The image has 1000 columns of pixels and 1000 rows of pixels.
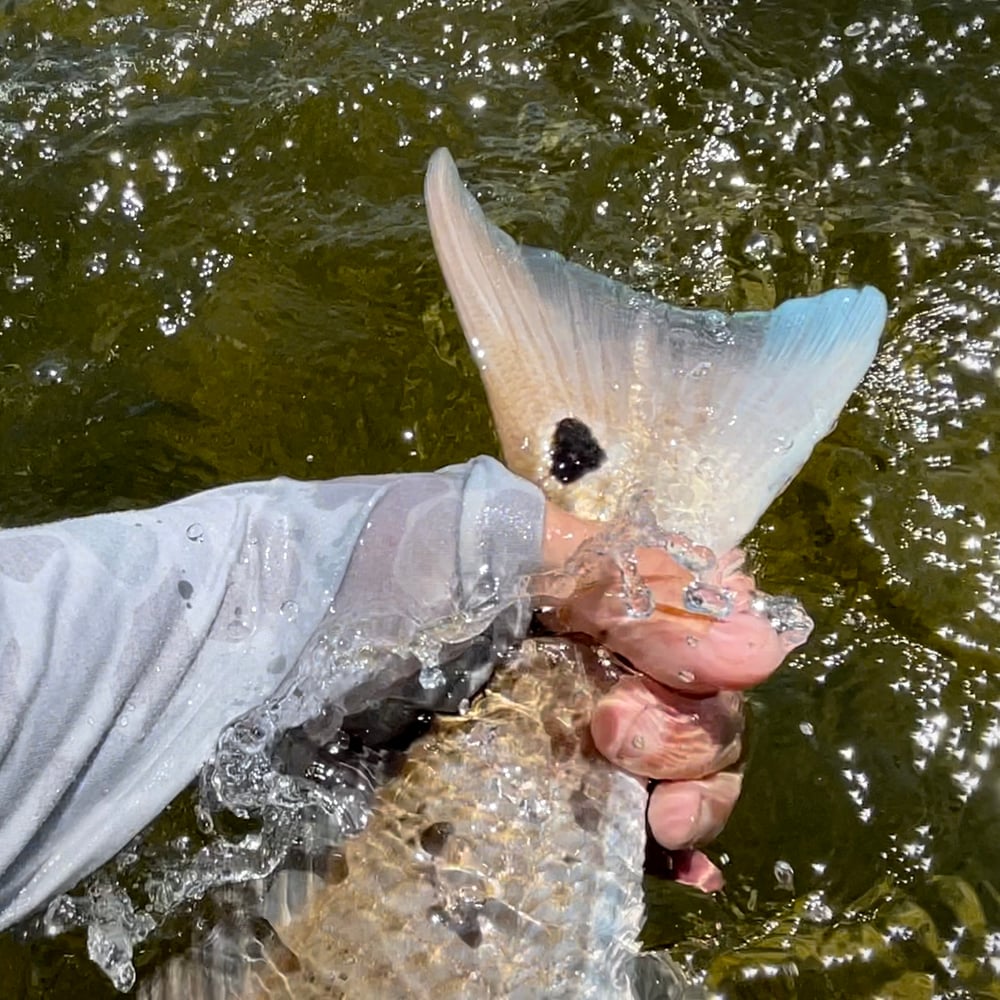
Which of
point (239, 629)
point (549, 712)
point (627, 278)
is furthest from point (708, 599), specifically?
point (627, 278)

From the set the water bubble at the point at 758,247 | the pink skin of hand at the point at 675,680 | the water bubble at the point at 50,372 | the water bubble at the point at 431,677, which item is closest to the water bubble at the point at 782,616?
the pink skin of hand at the point at 675,680

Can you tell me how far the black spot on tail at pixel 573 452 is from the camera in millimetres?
1812

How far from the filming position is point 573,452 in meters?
1.82

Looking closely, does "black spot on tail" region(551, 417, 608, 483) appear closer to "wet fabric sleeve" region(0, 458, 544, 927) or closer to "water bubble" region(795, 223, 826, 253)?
"wet fabric sleeve" region(0, 458, 544, 927)

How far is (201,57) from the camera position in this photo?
2.84m

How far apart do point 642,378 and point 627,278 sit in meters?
0.62

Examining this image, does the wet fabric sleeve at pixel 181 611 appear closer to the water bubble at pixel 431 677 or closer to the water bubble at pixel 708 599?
the water bubble at pixel 431 677

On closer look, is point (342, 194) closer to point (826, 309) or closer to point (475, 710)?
point (826, 309)

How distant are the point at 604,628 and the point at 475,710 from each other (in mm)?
211

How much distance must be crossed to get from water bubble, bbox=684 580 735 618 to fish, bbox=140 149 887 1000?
0.55 ft

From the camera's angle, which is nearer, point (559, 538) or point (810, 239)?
point (559, 538)

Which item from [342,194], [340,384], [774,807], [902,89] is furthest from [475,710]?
[902,89]

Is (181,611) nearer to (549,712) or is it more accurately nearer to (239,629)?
(239,629)

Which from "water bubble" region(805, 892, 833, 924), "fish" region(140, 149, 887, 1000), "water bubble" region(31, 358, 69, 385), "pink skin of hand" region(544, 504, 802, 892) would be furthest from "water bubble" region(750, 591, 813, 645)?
"water bubble" region(31, 358, 69, 385)
